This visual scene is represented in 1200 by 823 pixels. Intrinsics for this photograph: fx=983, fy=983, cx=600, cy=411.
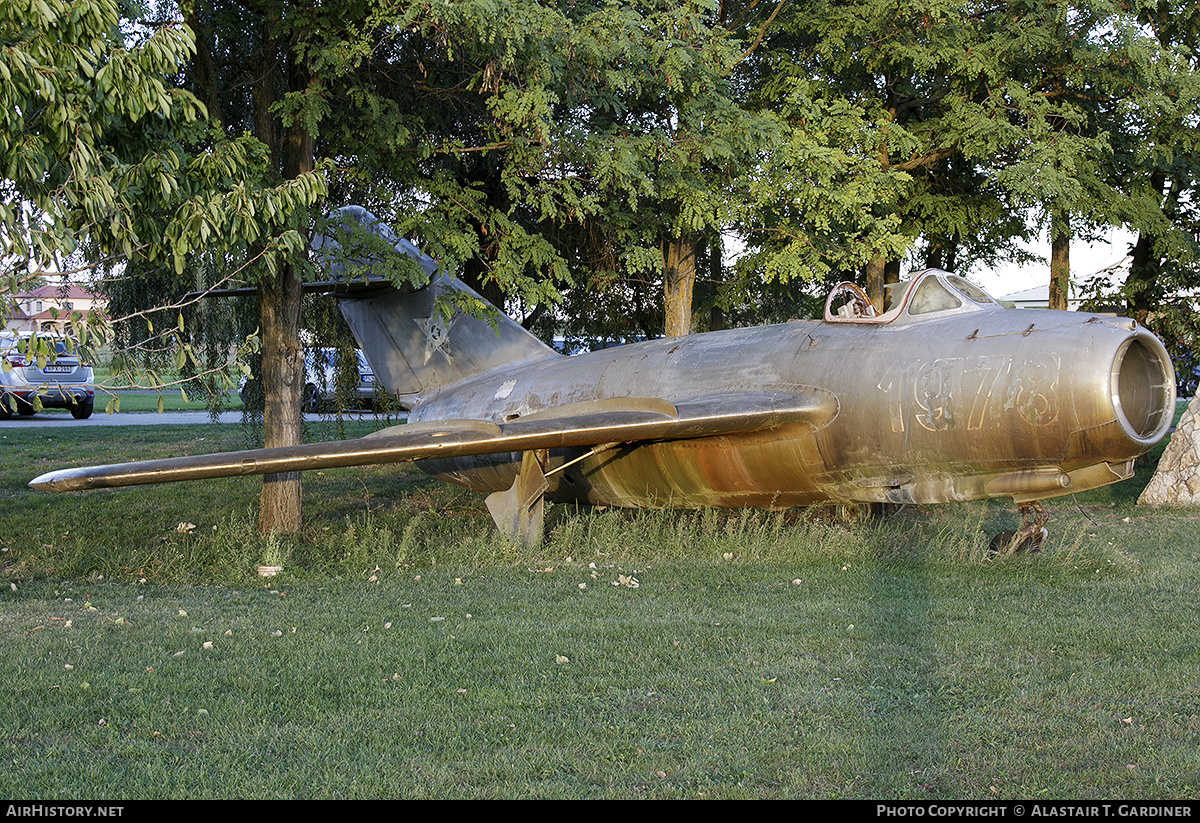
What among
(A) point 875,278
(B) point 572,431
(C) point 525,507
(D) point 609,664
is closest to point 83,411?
(C) point 525,507

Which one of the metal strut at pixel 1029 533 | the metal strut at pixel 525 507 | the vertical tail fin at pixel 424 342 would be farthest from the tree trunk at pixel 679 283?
the metal strut at pixel 1029 533

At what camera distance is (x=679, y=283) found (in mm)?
16922

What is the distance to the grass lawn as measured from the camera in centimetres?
451

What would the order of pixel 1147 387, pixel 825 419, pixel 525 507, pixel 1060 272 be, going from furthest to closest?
pixel 1060 272
pixel 525 507
pixel 825 419
pixel 1147 387

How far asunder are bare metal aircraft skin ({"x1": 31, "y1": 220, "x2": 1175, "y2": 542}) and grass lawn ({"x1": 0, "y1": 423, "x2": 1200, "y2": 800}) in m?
0.74

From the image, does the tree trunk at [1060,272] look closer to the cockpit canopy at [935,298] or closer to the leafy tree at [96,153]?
the cockpit canopy at [935,298]

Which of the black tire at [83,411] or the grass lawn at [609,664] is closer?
the grass lawn at [609,664]

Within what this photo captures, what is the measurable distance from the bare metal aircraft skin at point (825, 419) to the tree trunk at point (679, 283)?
450 centimetres

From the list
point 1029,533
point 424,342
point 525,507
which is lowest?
point 1029,533

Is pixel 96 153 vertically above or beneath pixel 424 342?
above

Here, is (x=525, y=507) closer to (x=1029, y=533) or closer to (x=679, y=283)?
(x=1029, y=533)

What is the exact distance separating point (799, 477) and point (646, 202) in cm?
636

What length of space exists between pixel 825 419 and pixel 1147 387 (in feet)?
8.95

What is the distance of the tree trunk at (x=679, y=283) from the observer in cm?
1672
